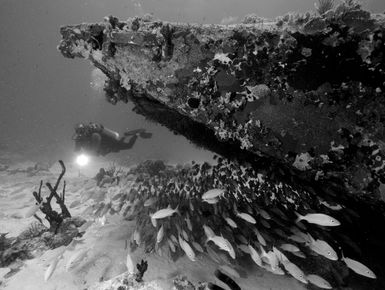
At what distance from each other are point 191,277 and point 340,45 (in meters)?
3.91

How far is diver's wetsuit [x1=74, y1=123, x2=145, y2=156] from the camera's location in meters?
11.2

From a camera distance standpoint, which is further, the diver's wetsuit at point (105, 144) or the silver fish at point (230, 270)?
the diver's wetsuit at point (105, 144)

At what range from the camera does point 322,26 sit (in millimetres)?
3105

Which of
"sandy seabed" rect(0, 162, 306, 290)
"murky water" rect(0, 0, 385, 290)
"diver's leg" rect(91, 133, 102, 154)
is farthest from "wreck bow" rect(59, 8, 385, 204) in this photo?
"diver's leg" rect(91, 133, 102, 154)

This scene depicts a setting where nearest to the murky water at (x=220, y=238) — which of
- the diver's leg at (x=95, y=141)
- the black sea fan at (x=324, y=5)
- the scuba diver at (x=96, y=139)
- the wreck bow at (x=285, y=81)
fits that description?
the wreck bow at (x=285, y=81)

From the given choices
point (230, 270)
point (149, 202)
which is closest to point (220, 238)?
point (230, 270)

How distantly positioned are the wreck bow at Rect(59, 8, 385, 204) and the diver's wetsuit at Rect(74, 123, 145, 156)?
7.83 m

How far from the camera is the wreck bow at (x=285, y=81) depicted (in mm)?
3070

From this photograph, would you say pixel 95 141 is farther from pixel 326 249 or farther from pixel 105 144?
pixel 326 249

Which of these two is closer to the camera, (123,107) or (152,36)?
(152,36)

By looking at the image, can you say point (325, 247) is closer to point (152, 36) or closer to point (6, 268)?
point (152, 36)

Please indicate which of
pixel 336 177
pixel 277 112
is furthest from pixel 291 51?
pixel 336 177

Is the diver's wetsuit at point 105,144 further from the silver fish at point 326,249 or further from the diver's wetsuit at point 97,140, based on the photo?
the silver fish at point 326,249

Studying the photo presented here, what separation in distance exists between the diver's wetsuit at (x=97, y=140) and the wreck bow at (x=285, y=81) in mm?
7825
